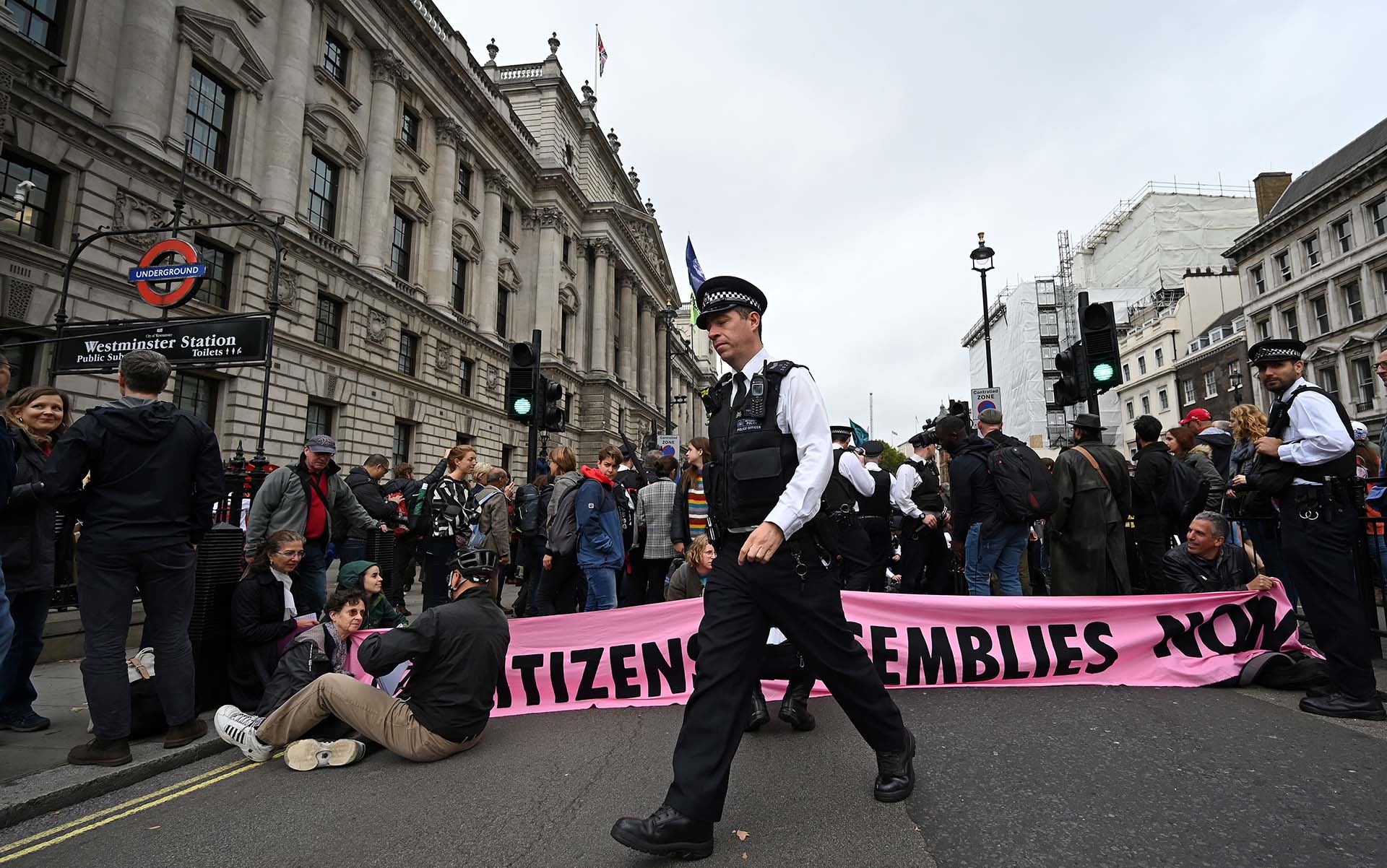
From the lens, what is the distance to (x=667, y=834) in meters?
2.36

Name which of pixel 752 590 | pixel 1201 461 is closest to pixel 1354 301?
pixel 1201 461

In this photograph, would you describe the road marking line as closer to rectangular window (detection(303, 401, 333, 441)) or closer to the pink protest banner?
the pink protest banner

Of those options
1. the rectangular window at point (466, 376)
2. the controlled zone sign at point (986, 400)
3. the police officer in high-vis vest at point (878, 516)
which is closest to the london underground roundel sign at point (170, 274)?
the police officer in high-vis vest at point (878, 516)

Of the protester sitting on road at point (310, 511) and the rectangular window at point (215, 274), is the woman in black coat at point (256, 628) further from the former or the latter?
the rectangular window at point (215, 274)

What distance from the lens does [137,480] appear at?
377cm

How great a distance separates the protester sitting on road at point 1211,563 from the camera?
5.56 meters

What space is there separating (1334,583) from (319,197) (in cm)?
2550

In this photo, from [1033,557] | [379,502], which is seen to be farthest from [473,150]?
[1033,557]

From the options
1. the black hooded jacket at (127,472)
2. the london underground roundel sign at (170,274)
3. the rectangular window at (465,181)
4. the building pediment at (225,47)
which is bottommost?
the black hooded jacket at (127,472)

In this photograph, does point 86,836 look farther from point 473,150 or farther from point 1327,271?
point 1327,271

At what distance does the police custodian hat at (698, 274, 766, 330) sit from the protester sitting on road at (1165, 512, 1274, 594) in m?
4.76

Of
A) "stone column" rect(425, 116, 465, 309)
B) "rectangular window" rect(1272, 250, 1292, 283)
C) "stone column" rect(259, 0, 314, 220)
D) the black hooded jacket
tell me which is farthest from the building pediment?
"rectangular window" rect(1272, 250, 1292, 283)

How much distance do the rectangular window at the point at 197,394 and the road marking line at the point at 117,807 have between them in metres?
15.7

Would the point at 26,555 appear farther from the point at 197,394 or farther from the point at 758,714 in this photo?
the point at 197,394
